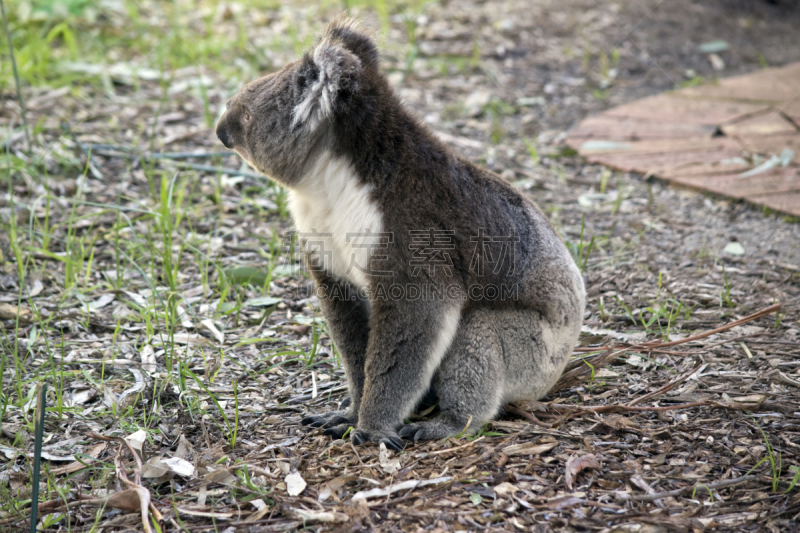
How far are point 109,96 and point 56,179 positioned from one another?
4.56 ft

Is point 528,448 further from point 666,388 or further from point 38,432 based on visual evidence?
point 38,432

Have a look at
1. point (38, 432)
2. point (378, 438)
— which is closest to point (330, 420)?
point (378, 438)

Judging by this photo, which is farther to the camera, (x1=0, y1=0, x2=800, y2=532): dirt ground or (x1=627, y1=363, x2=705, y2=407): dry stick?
(x1=627, y1=363, x2=705, y2=407): dry stick

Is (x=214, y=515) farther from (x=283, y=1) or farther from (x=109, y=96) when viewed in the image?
(x=283, y=1)

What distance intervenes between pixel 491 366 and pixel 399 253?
24.5 inches

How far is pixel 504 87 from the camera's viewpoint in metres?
6.42

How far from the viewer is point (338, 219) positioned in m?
2.68

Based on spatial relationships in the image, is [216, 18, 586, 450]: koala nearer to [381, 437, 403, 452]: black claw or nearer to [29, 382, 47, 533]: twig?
[381, 437, 403, 452]: black claw

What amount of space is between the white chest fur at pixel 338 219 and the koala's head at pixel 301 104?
9 centimetres

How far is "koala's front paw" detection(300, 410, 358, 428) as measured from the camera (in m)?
2.83

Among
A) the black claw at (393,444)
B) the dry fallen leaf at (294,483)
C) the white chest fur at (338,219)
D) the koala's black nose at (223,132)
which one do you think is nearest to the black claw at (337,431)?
the black claw at (393,444)

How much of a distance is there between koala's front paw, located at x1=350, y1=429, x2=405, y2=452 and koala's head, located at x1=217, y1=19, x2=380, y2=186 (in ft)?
3.63

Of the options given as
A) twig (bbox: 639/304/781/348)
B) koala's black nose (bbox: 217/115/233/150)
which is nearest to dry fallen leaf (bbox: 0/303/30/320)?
koala's black nose (bbox: 217/115/233/150)

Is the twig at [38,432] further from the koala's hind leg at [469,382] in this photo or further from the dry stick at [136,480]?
the koala's hind leg at [469,382]
